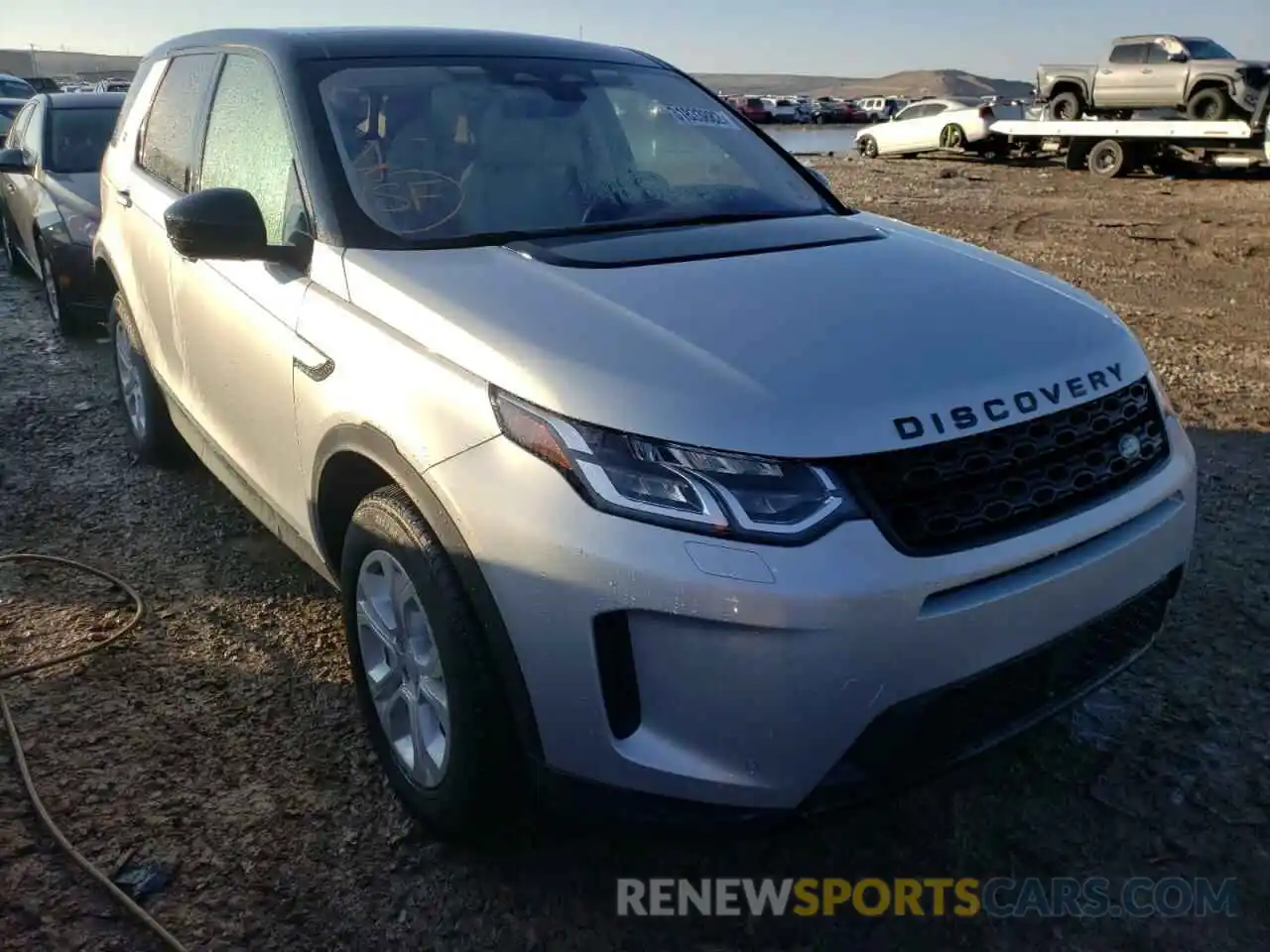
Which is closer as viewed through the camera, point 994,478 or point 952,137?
point 994,478

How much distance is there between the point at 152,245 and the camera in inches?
152

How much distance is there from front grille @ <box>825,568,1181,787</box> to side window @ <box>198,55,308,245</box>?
1.89 meters

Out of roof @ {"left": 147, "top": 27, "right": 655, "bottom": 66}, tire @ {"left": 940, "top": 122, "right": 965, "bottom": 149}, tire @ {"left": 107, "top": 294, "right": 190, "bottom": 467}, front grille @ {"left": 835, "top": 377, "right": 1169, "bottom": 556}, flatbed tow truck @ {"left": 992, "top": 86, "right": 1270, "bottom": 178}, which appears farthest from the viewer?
tire @ {"left": 940, "top": 122, "right": 965, "bottom": 149}

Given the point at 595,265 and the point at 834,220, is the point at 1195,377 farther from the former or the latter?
the point at 595,265

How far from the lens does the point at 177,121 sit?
154 inches

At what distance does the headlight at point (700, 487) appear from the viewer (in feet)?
6.10

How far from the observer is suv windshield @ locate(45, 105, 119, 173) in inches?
291

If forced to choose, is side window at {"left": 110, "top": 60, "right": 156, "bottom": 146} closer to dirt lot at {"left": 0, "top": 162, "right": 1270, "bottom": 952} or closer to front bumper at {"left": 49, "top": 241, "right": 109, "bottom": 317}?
dirt lot at {"left": 0, "top": 162, "right": 1270, "bottom": 952}

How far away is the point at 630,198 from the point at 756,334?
3.44ft

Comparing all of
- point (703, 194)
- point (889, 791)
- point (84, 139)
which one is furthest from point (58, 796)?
point (84, 139)

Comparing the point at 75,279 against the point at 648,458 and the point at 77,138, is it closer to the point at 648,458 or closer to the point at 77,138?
the point at 77,138

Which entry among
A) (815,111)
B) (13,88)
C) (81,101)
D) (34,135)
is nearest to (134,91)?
(81,101)

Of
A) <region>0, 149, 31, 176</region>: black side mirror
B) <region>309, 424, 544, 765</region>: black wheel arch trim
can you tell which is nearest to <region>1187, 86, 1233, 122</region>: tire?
<region>0, 149, 31, 176</region>: black side mirror

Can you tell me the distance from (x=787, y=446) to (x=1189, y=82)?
66.9ft
